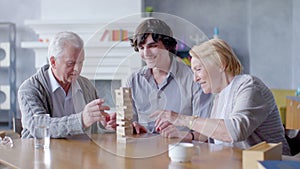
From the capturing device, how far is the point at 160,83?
1.79 metres

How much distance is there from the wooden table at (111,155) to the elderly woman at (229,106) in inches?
3.0

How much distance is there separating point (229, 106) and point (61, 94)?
79cm

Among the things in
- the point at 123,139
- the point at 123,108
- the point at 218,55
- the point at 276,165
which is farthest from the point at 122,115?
the point at 276,165

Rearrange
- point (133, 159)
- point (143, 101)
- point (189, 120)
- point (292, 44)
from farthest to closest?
point (292, 44) → point (143, 101) → point (189, 120) → point (133, 159)

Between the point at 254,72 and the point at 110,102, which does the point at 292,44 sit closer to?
the point at 254,72

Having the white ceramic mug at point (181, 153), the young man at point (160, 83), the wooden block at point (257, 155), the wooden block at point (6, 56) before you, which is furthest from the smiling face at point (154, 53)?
the wooden block at point (6, 56)

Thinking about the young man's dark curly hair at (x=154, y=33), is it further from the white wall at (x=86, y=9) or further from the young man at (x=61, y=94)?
the white wall at (x=86, y=9)

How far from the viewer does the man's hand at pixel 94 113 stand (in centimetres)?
173

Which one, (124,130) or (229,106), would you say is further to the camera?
(229,106)

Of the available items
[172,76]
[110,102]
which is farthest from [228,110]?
[110,102]

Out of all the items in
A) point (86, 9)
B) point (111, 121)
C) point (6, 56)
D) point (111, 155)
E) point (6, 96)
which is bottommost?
point (6, 96)

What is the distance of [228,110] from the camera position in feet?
6.10

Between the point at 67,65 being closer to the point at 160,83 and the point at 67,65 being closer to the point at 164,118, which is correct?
the point at 160,83

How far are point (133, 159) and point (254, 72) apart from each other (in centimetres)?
408
